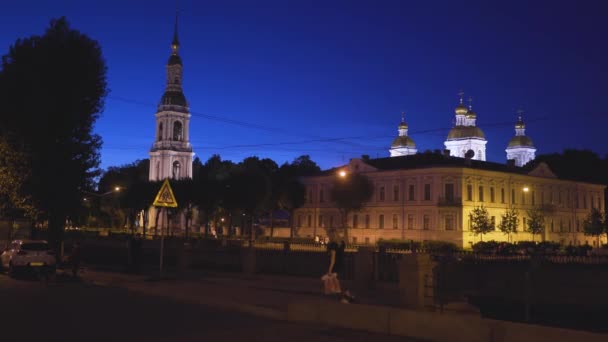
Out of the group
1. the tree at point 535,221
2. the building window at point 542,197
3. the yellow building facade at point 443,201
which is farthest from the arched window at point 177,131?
the tree at point 535,221

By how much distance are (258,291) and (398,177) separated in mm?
55083

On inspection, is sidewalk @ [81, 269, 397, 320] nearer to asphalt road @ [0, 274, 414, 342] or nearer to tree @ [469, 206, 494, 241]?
asphalt road @ [0, 274, 414, 342]

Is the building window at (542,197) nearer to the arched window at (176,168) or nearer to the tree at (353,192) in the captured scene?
the tree at (353,192)

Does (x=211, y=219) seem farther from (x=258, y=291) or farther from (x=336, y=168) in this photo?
(x=258, y=291)

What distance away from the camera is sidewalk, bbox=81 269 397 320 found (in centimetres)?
1703

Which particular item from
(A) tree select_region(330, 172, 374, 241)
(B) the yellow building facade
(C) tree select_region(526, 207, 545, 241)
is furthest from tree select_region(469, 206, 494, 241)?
(A) tree select_region(330, 172, 374, 241)

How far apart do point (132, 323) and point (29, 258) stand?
13988 mm

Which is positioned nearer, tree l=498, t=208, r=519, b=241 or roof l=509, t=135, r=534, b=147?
tree l=498, t=208, r=519, b=241

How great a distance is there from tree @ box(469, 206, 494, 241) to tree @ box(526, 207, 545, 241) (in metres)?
6.48

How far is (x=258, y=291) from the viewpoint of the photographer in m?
20.5

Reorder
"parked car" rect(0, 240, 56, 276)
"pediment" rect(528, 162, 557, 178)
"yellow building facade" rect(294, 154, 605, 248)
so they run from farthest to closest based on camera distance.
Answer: "pediment" rect(528, 162, 557, 178), "yellow building facade" rect(294, 154, 605, 248), "parked car" rect(0, 240, 56, 276)

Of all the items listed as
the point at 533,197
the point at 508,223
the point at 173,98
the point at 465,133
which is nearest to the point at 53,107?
the point at 508,223

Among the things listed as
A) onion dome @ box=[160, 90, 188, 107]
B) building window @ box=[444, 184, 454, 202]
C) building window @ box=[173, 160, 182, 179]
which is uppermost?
onion dome @ box=[160, 90, 188, 107]

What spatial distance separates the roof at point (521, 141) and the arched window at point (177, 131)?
61547 millimetres
